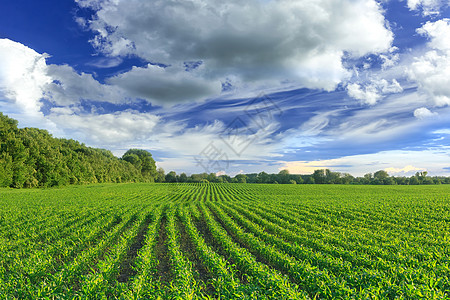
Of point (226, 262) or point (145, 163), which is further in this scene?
point (145, 163)

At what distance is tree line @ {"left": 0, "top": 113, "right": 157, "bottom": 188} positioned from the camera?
55.1 m

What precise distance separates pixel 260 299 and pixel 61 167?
83286mm

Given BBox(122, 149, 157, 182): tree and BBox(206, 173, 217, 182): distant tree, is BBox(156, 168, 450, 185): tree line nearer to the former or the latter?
BBox(206, 173, 217, 182): distant tree

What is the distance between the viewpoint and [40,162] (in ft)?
208

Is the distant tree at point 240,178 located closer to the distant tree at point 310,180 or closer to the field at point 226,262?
the distant tree at point 310,180

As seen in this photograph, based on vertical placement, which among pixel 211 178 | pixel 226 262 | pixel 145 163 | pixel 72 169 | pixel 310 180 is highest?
pixel 145 163

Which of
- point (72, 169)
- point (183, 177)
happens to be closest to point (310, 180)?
point (183, 177)

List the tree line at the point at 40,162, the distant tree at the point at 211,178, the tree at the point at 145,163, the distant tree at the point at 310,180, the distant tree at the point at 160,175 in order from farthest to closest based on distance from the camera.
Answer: the distant tree at the point at 160,175
the distant tree at the point at 211,178
the tree at the point at 145,163
the distant tree at the point at 310,180
the tree line at the point at 40,162

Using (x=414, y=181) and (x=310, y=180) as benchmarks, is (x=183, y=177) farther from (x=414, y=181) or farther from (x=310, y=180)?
(x=414, y=181)

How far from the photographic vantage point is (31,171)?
197 feet

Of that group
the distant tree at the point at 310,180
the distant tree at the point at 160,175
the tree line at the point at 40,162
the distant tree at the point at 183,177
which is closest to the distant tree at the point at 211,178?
the distant tree at the point at 183,177

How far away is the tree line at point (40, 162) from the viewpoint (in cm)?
5509

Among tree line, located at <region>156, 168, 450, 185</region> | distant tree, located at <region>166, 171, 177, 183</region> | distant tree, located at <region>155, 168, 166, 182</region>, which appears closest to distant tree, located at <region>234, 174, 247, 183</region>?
tree line, located at <region>156, 168, 450, 185</region>

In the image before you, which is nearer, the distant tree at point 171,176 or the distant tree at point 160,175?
the distant tree at point 171,176
